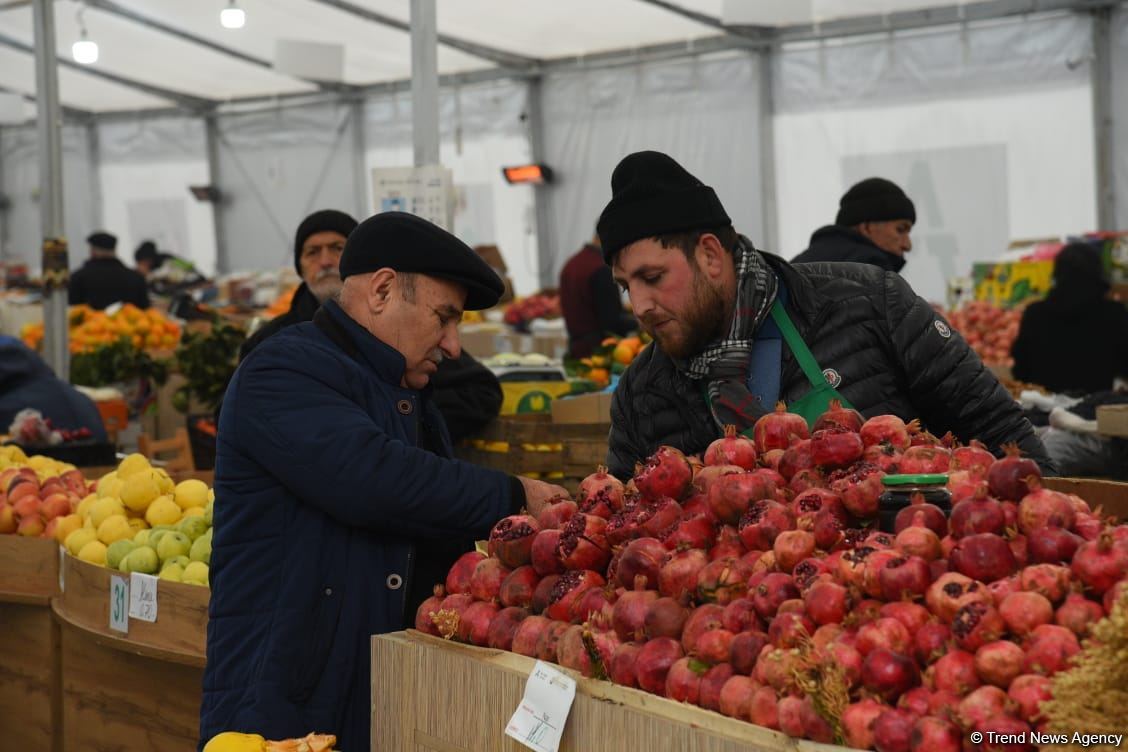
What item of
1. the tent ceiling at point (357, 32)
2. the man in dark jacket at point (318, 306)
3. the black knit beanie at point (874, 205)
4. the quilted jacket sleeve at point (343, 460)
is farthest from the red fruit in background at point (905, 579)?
the tent ceiling at point (357, 32)

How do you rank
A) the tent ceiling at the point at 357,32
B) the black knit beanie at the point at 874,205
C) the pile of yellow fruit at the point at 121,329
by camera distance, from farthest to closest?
the tent ceiling at the point at 357,32 → the pile of yellow fruit at the point at 121,329 → the black knit beanie at the point at 874,205

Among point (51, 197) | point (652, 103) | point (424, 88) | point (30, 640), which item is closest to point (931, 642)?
point (30, 640)

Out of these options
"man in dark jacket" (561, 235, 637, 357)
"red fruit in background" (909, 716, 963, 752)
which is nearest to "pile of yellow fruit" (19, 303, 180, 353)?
"man in dark jacket" (561, 235, 637, 357)

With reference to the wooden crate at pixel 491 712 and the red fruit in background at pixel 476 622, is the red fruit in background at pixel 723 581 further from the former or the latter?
the red fruit in background at pixel 476 622

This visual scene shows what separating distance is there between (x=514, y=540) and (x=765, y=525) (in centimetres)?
49

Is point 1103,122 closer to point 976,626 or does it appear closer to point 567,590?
point 567,590

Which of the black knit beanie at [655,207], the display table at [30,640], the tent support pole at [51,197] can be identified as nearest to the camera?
the black knit beanie at [655,207]

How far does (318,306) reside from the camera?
4902mm

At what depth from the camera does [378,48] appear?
45.4ft

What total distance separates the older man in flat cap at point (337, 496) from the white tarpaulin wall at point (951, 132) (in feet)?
32.1

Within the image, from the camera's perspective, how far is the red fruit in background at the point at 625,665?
196 centimetres

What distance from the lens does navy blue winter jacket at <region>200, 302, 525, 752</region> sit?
2.51 metres

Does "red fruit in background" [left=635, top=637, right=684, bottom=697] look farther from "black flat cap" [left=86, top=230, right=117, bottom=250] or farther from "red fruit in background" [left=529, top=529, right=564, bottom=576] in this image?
"black flat cap" [left=86, top=230, right=117, bottom=250]

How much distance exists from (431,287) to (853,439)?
902 mm
